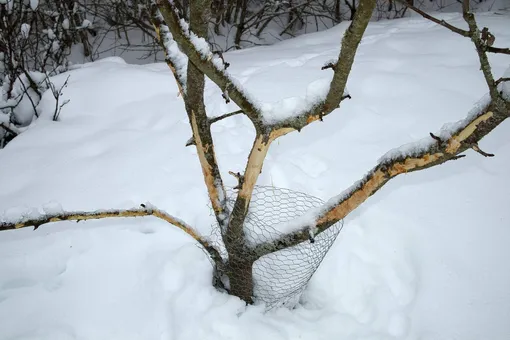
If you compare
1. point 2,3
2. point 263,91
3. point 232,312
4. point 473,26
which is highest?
point 2,3

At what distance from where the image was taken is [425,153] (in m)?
1.03

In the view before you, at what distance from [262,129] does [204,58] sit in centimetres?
29

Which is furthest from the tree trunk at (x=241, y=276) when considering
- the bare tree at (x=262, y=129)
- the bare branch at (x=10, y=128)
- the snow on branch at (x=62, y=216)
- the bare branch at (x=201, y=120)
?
the bare branch at (x=10, y=128)

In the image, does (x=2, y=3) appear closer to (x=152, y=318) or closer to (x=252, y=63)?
(x=252, y=63)

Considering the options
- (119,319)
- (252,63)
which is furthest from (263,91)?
(119,319)

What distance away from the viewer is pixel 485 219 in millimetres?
1994

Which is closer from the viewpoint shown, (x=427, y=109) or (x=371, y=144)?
(x=371, y=144)

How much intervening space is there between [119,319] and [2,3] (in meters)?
2.68

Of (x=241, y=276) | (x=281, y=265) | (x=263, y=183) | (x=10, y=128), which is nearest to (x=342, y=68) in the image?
(x=241, y=276)

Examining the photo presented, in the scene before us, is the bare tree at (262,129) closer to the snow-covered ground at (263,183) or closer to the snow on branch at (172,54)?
the snow on branch at (172,54)

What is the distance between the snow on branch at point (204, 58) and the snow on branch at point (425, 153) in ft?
1.31

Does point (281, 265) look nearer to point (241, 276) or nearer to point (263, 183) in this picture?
point (241, 276)

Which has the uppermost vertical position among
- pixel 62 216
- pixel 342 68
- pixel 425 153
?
pixel 342 68

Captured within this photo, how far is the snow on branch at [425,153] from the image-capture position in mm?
919
